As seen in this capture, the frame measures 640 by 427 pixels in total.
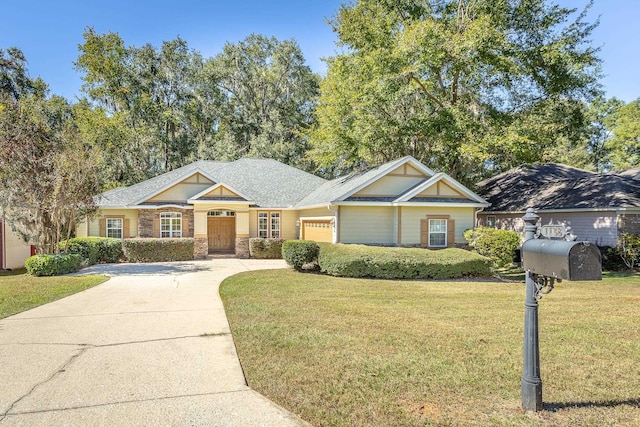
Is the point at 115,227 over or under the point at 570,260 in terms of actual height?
under

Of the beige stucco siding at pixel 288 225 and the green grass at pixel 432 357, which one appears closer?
the green grass at pixel 432 357

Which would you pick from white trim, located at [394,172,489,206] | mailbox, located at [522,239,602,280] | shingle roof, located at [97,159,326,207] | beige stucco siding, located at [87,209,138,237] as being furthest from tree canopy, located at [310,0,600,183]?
mailbox, located at [522,239,602,280]

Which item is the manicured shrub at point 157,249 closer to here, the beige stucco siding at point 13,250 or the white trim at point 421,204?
the beige stucco siding at point 13,250

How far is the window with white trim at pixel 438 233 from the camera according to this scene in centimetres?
1805

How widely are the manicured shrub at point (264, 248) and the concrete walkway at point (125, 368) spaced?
11.3m

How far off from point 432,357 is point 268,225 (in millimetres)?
17705

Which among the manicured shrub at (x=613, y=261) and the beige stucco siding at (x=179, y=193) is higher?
the beige stucco siding at (x=179, y=193)

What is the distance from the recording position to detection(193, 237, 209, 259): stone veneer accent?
2014cm

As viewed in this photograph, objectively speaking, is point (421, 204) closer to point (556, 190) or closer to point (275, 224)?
point (275, 224)

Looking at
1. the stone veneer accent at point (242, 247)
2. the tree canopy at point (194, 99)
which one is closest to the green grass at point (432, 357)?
A: the stone veneer accent at point (242, 247)

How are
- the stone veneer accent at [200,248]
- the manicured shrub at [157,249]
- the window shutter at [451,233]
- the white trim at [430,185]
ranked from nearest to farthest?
the white trim at [430,185], the window shutter at [451,233], the manicured shrub at [157,249], the stone veneer accent at [200,248]

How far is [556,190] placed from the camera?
22297 millimetres

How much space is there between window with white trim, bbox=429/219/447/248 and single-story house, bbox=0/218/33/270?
1750cm

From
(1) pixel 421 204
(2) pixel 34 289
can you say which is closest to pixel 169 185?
(2) pixel 34 289
